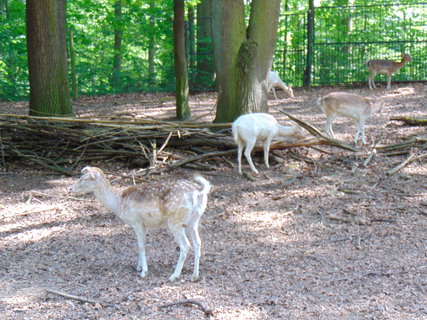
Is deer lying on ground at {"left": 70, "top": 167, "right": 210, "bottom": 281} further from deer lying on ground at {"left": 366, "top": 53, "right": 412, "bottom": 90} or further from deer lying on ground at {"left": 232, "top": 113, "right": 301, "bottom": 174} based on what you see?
deer lying on ground at {"left": 366, "top": 53, "right": 412, "bottom": 90}

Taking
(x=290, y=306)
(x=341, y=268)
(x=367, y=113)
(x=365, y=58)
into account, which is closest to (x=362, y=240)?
(x=341, y=268)

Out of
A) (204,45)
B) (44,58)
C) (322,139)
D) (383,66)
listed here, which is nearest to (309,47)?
(383,66)

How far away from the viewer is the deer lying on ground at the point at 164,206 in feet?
15.5

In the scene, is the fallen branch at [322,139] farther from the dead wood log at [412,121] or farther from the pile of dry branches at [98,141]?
the dead wood log at [412,121]

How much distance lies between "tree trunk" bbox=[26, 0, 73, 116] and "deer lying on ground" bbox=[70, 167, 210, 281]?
486cm

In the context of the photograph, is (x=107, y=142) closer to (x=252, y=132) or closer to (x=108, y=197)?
(x=252, y=132)

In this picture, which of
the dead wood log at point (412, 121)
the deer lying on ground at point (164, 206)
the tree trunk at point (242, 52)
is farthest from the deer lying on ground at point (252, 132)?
the deer lying on ground at point (164, 206)

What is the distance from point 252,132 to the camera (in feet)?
26.4

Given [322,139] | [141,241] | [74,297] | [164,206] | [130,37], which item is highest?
[130,37]

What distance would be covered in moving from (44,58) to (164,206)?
19.6ft

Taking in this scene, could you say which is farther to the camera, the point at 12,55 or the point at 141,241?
the point at 12,55

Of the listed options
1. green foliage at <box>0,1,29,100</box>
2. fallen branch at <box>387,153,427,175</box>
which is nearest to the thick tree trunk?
fallen branch at <box>387,153,427,175</box>

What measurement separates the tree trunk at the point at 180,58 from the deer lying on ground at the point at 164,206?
6.51 meters

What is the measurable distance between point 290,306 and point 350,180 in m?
3.77
